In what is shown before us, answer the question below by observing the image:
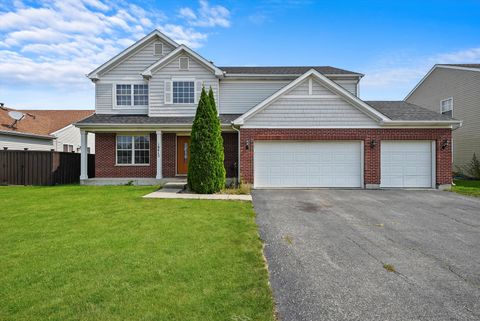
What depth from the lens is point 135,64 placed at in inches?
646

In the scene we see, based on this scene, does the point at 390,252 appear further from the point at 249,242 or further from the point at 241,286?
the point at 241,286

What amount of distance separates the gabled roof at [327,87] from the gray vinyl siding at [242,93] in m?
3.38

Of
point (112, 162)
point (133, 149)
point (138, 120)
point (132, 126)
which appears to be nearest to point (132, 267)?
point (132, 126)

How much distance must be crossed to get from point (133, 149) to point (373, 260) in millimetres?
13902

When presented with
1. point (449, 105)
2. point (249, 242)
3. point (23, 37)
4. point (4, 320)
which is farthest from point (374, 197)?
point (23, 37)

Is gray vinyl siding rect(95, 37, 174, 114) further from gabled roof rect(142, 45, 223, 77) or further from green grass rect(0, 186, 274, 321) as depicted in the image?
green grass rect(0, 186, 274, 321)

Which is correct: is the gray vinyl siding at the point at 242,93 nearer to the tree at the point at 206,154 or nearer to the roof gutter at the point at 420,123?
the tree at the point at 206,154

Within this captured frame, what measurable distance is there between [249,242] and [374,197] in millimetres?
7589

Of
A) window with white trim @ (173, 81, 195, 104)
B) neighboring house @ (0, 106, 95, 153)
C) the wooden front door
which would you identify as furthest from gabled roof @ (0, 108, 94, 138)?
the wooden front door

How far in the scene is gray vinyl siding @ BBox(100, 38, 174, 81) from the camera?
641 inches

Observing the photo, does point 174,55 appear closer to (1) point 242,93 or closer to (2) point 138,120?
(2) point 138,120

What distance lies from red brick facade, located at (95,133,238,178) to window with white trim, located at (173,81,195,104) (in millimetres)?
1983

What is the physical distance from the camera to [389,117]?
43.6ft

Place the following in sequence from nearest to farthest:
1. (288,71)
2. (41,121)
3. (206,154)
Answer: (206,154), (288,71), (41,121)
